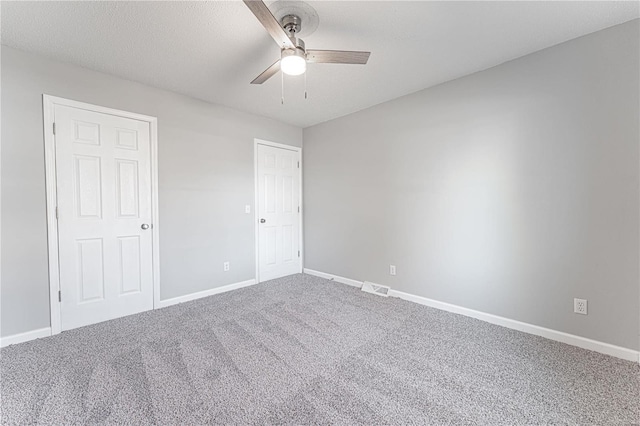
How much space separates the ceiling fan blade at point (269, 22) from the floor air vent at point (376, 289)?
281 centimetres

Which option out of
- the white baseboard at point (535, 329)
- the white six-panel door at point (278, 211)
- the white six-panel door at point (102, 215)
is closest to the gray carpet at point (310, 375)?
the white baseboard at point (535, 329)

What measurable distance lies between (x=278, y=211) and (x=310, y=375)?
2.65m

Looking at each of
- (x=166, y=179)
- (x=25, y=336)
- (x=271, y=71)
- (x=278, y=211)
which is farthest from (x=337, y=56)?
(x=25, y=336)

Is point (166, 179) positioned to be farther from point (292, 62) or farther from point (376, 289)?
point (376, 289)

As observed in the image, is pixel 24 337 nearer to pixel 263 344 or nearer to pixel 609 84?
pixel 263 344

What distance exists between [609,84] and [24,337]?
5.08 m

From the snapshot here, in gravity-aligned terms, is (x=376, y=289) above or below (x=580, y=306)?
below

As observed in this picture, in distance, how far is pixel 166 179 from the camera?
295 cm

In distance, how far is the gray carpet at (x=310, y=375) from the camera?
1420 millimetres

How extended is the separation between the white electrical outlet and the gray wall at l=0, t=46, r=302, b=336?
3453mm

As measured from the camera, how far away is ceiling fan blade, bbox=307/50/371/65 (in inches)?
68.6

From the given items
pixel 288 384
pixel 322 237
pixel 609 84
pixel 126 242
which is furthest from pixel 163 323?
pixel 609 84

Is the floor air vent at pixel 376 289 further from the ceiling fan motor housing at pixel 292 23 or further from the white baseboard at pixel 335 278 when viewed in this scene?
the ceiling fan motor housing at pixel 292 23

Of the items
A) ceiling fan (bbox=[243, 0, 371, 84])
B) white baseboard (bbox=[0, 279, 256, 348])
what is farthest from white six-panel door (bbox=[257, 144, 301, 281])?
ceiling fan (bbox=[243, 0, 371, 84])
